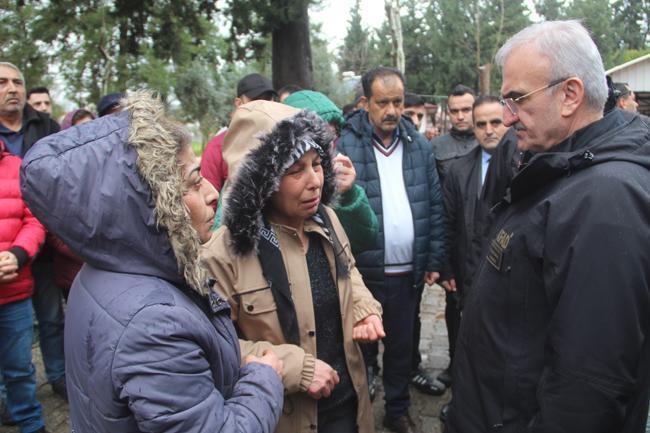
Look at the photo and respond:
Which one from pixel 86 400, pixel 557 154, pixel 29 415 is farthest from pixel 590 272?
pixel 29 415

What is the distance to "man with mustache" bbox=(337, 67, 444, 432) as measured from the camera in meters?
3.50

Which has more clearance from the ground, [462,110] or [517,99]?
[517,99]

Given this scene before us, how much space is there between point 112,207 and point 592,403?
54.2 inches

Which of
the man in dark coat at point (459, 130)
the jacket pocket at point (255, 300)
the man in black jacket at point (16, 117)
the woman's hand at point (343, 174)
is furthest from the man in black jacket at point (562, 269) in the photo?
the man in black jacket at point (16, 117)

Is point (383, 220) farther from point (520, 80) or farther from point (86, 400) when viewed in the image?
point (86, 400)

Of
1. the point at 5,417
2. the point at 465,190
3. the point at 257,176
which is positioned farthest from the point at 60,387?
the point at 465,190

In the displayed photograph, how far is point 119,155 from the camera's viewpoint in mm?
1319

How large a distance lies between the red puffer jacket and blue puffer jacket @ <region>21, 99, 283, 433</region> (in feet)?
7.03

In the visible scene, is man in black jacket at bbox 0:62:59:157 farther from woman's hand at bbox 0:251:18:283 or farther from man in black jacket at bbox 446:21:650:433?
man in black jacket at bbox 446:21:650:433

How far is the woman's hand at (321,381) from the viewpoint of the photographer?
194cm

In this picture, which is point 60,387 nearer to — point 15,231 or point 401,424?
point 15,231

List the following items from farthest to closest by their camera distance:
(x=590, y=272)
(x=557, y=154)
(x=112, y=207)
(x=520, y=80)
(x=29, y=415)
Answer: (x=29, y=415)
(x=520, y=80)
(x=557, y=154)
(x=590, y=272)
(x=112, y=207)

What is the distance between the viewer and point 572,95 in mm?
1660

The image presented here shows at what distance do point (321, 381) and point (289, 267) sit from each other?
1.49ft
